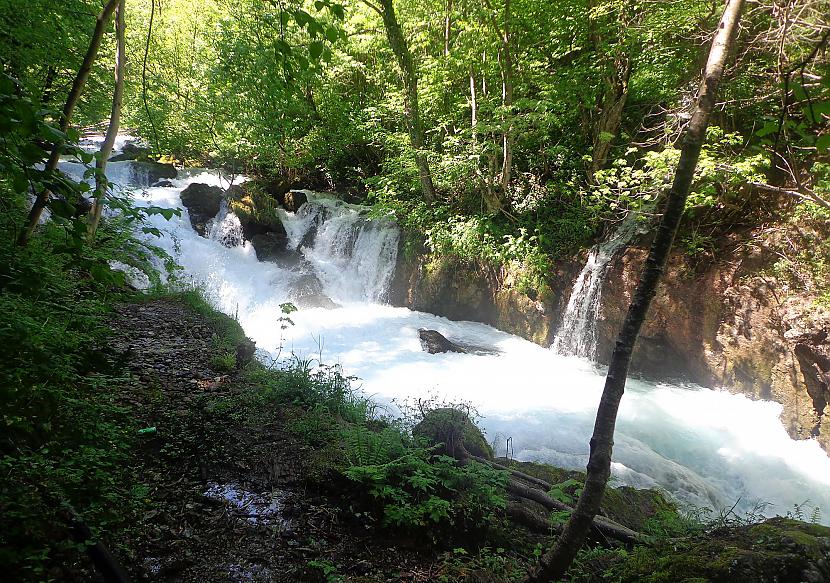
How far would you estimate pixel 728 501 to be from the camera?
5750mm

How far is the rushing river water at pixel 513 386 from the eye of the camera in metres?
6.16

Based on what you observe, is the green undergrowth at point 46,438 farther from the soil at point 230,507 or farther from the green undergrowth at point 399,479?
the green undergrowth at point 399,479

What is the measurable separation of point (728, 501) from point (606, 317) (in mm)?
4063

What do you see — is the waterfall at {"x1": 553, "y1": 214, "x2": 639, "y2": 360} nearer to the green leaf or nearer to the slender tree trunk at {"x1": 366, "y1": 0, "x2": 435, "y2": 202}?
the slender tree trunk at {"x1": 366, "y1": 0, "x2": 435, "y2": 202}

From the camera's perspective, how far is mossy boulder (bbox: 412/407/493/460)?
455 cm

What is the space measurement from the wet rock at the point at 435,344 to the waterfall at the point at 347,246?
11.9 feet

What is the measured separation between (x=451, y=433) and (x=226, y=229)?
480 inches

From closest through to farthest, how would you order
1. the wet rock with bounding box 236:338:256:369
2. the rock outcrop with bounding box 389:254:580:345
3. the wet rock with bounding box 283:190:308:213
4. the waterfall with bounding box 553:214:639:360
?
the wet rock with bounding box 236:338:256:369 → the waterfall with bounding box 553:214:639:360 → the rock outcrop with bounding box 389:254:580:345 → the wet rock with bounding box 283:190:308:213

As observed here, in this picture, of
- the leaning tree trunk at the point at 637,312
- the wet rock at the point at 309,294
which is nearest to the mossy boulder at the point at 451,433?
the leaning tree trunk at the point at 637,312

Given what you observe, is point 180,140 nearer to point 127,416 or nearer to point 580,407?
point 127,416

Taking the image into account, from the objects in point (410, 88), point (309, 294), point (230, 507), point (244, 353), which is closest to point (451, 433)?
point (230, 507)

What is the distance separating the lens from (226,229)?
557 inches

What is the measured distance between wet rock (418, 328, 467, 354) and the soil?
5256 mm

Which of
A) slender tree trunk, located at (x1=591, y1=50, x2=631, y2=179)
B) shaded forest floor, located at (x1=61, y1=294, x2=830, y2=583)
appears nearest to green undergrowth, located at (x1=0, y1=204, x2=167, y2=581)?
shaded forest floor, located at (x1=61, y1=294, x2=830, y2=583)
